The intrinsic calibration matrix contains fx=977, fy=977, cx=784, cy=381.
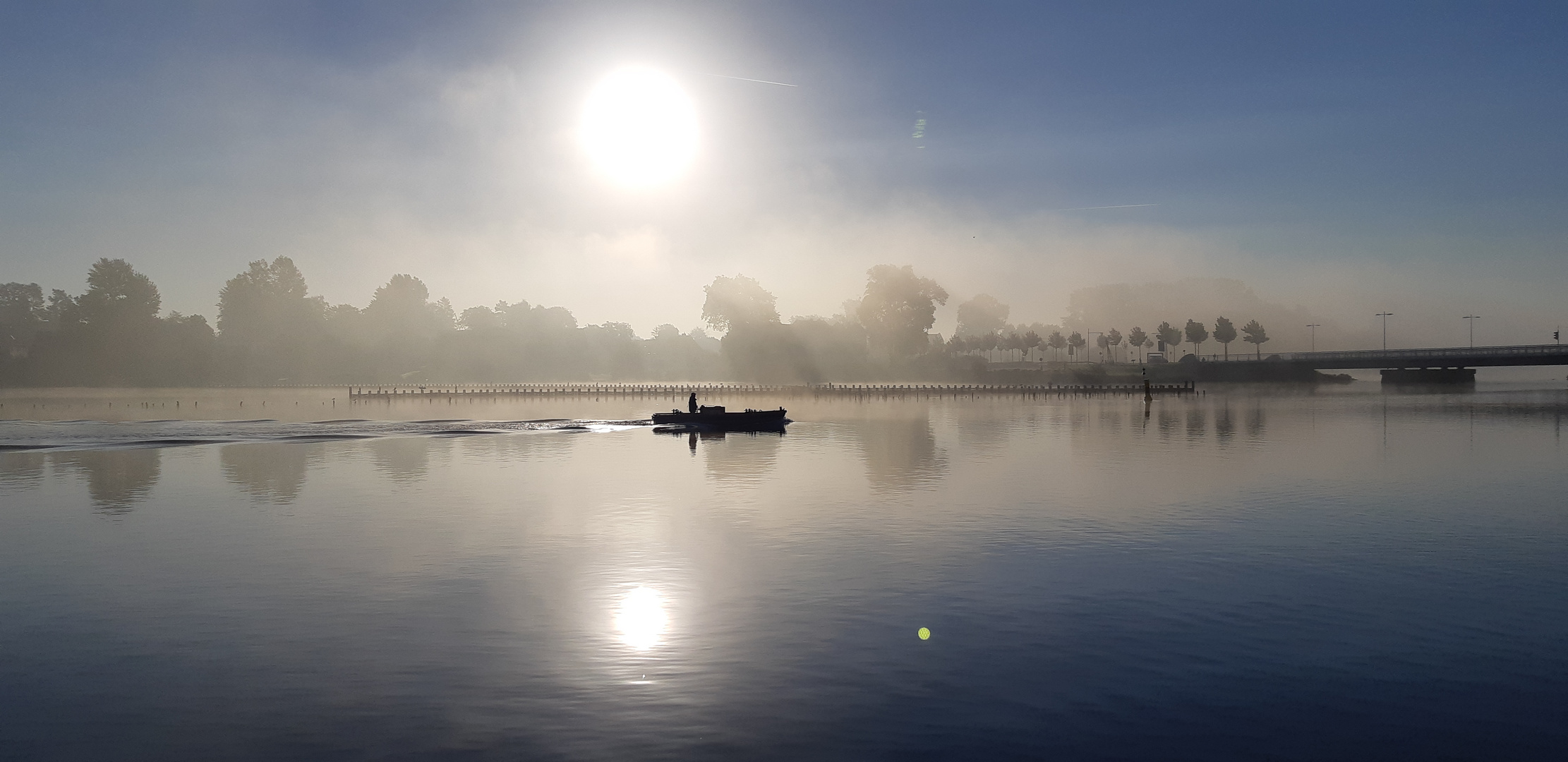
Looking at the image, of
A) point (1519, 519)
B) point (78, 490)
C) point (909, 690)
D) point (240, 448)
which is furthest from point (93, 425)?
point (1519, 519)

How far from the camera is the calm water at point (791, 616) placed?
14.8 metres

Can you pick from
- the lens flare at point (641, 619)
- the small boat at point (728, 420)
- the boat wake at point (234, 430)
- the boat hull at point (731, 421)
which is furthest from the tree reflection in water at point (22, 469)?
the small boat at point (728, 420)

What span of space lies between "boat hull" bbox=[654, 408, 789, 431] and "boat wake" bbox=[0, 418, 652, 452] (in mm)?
6302

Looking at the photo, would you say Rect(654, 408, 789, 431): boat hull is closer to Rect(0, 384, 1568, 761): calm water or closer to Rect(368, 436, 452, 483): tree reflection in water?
Rect(368, 436, 452, 483): tree reflection in water

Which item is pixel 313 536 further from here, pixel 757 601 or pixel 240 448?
pixel 240 448

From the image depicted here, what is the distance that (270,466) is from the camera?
2276 inches

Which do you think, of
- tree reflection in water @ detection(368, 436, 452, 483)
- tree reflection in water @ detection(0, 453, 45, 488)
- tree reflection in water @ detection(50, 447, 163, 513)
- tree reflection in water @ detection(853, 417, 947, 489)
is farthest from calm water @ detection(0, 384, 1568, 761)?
tree reflection in water @ detection(368, 436, 452, 483)

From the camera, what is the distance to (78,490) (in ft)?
150

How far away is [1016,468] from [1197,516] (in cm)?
1865

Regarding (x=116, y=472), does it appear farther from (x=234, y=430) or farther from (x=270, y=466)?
(x=234, y=430)

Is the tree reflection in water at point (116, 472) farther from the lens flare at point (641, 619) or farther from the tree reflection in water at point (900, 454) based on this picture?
the tree reflection in water at point (900, 454)

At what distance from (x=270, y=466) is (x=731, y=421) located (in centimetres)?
4618

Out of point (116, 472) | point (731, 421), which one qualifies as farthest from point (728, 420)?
point (116, 472)

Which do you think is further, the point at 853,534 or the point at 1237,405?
the point at 1237,405
